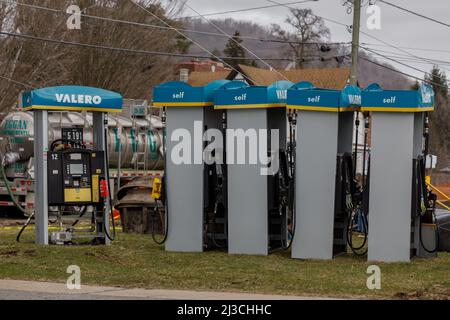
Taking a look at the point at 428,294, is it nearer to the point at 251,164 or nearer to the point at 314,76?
the point at 251,164

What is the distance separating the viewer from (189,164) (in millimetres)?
16906

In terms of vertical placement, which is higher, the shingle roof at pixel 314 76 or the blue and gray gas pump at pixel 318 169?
the shingle roof at pixel 314 76

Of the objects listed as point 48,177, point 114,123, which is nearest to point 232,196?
point 48,177

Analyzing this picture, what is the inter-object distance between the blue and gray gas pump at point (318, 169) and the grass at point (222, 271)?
0.46 meters

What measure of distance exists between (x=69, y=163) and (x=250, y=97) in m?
3.92

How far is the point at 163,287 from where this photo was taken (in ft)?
42.7

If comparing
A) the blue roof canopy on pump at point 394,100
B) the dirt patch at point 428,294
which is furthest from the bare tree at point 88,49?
the dirt patch at point 428,294

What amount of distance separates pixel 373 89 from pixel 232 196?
126 inches

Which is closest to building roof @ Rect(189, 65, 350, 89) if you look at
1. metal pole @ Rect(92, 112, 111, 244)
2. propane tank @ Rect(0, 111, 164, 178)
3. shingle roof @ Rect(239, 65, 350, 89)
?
shingle roof @ Rect(239, 65, 350, 89)

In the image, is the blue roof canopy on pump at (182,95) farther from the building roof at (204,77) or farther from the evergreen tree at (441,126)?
the evergreen tree at (441,126)

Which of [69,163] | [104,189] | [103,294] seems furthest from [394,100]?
[69,163]

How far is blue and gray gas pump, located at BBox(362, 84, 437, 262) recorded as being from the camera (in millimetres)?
15430

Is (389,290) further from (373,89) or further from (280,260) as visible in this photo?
(373,89)

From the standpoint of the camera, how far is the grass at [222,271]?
12875 mm
